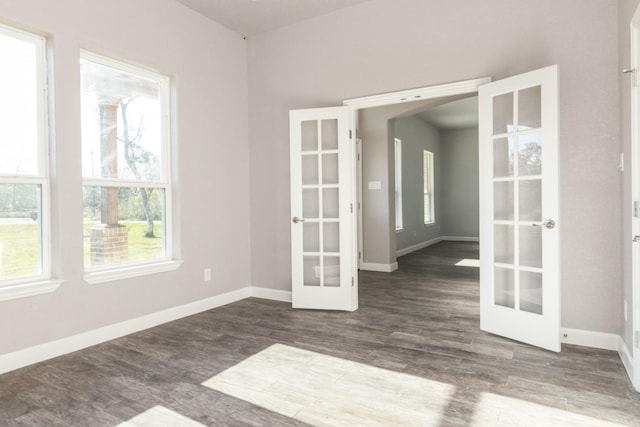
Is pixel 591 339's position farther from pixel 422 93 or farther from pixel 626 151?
pixel 422 93

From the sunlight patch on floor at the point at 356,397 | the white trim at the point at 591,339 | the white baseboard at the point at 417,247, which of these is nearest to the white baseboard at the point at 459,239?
the white baseboard at the point at 417,247

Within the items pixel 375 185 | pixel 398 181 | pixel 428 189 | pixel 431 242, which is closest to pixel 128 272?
pixel 375 185

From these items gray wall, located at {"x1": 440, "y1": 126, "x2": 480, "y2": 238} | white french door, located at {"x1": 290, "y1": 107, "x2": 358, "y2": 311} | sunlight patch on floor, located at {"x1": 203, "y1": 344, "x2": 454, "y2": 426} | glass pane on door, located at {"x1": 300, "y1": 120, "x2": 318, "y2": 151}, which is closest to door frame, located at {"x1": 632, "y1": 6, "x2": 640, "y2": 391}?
sunlight patch on floor, located at {"x1": 203, "y1": 344, "x2": 454, "y2": 426}

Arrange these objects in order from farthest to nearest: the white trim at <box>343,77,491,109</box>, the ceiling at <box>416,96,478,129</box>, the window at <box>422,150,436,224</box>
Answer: the window at <box>422,150,436,224</box>, the ceiling at <box>416,96,478,129</box>, the white trim at <box>343,77,491,109</box>

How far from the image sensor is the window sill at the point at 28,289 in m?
2.71

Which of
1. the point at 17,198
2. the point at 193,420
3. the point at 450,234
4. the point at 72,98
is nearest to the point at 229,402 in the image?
the point at 193,420

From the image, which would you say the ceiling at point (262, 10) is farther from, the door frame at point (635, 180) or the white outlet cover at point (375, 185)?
the white outlet cover at point (375, 185)

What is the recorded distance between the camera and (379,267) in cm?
649

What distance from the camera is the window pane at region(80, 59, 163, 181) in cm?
332

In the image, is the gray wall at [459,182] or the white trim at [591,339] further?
the gray wall at [459,182]

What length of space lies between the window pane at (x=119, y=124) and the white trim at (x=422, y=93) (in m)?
2.02

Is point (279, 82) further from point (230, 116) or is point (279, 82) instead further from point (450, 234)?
point (450, 234)

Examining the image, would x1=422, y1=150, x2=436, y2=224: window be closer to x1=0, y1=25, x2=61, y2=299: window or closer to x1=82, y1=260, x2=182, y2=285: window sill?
x1=82, y1=260, x2=182, y2=285: window sill

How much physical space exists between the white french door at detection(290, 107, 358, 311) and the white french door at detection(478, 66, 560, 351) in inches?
52.7
